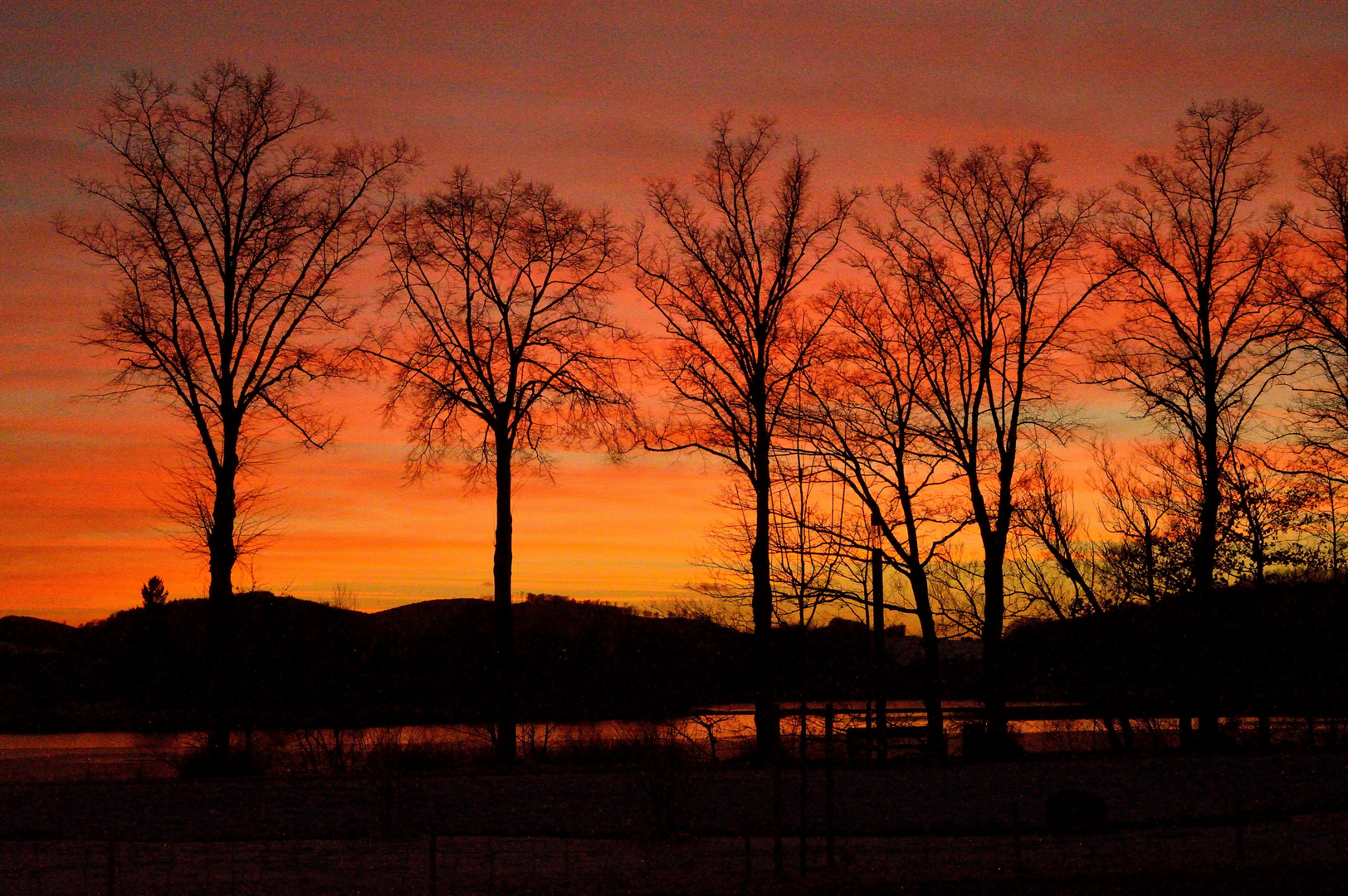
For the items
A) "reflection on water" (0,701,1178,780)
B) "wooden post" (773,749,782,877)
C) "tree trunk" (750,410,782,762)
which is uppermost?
"tree trunk" (750,410,782,762)

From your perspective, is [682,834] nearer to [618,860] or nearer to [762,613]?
[618,860]

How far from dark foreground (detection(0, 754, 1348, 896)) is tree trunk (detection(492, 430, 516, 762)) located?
303 centimetres

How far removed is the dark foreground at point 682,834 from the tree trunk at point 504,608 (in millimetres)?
3032

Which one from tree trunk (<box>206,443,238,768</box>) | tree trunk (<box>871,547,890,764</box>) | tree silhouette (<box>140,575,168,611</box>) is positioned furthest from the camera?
tree silhouette (<box>140,575,168,611</box>)

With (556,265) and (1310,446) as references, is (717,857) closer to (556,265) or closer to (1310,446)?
(556,265)

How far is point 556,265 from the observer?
26.1 metres

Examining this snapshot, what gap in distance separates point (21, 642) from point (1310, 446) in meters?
93.7

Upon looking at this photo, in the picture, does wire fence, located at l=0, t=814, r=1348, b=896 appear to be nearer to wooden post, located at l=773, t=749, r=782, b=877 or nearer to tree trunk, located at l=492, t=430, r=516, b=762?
wooden post, located at l=773, t=749, r=782, b=877

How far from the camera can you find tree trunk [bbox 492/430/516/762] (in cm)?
2439

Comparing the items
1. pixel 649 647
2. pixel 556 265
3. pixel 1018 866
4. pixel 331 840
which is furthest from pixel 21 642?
pixel 1018 866

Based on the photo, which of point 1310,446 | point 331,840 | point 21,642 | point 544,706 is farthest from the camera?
point 21,642

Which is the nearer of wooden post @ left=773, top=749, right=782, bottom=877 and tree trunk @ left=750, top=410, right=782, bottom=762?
wooden post @ left=773, top=749, right=782, bottom=877

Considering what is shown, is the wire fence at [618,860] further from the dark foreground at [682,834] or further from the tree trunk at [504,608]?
the tree trunk at [504,608]

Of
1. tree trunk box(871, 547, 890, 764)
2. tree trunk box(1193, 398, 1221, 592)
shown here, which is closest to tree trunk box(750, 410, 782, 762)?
tree trunk box(871, 547, 890, 764)
